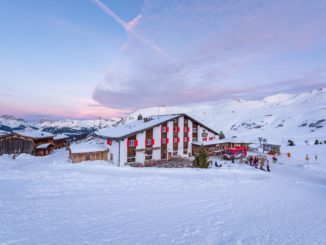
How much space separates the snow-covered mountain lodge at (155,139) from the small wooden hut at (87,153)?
1.03 metres

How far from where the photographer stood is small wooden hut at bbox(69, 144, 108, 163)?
87.6 feet

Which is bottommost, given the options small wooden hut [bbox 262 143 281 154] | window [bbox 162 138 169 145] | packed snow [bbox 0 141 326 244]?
packed snow [bbox 0 141 326 244]

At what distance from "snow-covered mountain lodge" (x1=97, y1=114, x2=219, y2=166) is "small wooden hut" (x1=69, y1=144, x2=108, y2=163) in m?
1.03

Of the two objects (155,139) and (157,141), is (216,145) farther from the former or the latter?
(155,139)

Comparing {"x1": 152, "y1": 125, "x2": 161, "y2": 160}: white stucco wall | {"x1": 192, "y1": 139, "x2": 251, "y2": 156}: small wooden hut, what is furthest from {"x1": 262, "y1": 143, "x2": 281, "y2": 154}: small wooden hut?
{"x1": 152, "y1": 125, "x2": 161, "y2": 160}: white stucco wall

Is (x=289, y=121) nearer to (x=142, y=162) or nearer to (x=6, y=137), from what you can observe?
(x=142, y=162)

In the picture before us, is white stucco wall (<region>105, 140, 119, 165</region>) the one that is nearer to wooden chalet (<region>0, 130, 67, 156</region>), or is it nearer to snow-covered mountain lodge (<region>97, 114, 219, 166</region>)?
snow-covered mountain lodge (<region>97, 114, 219, 166</region>)

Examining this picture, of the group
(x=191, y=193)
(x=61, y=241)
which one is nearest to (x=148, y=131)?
(x=191, y=193)

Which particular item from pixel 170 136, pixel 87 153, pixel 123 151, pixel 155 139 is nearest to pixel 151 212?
pixel 123 151

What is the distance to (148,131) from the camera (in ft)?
104

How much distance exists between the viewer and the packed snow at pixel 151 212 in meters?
7.35

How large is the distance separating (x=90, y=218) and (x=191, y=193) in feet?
22.2

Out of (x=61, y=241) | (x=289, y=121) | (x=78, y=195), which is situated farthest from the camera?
(x=289, y=121)

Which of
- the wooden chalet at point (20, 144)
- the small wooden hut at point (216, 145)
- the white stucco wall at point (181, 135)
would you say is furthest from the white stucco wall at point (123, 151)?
the wooden chalet at point (20, 144)
